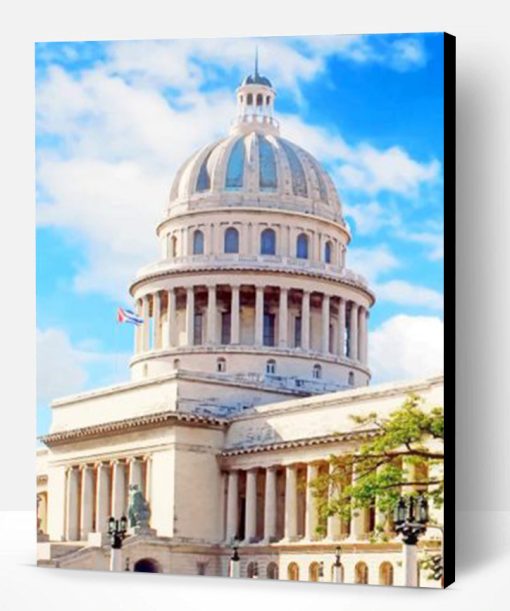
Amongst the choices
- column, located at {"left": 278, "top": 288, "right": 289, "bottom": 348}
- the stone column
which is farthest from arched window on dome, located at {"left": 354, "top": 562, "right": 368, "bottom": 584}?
column, located at {"left": 278, "top": 288, "right": 289, "bottom": 348}

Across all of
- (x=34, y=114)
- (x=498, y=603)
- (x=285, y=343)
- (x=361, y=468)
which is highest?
(x=34, y=114)

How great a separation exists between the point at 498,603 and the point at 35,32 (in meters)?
16.0

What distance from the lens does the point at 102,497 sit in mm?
51375

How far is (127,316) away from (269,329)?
10.3 metres

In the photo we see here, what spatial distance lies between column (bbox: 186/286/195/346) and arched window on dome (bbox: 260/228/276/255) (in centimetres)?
240

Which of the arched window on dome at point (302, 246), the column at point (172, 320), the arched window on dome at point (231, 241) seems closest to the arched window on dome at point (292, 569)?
the column at point (172, 320)

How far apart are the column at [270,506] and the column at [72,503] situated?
472 cm

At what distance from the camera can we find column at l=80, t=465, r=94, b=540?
160 feet

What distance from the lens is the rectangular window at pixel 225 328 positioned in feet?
184

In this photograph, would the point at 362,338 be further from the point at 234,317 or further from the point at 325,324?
the point at 234,317

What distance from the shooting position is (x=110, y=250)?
44.9 meters

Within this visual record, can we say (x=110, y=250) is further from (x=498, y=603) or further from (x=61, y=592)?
(x=498, y=603)

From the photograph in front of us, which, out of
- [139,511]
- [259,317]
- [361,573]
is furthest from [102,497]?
[361,573]

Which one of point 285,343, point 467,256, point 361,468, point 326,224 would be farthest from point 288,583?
point 285,343
